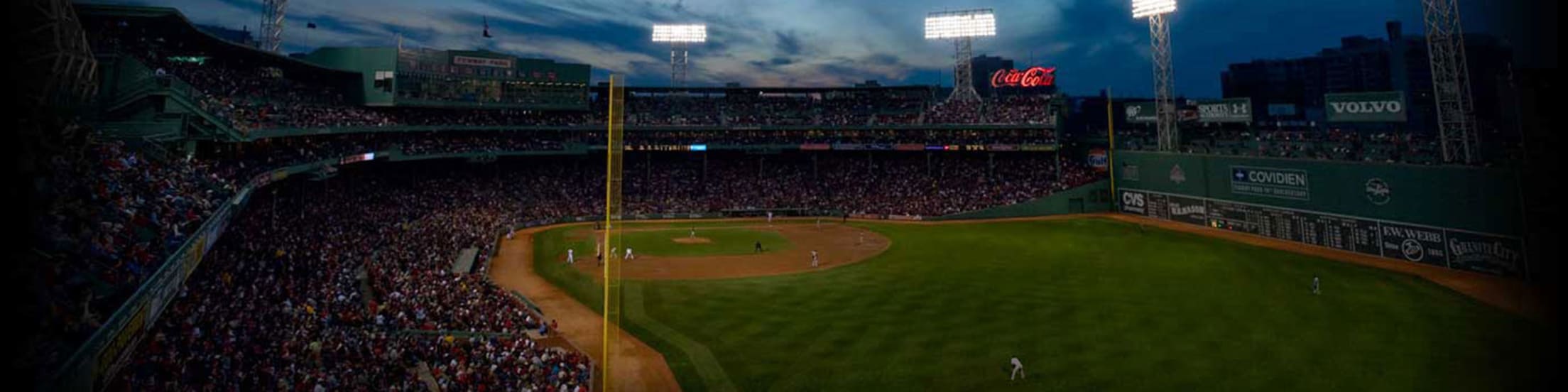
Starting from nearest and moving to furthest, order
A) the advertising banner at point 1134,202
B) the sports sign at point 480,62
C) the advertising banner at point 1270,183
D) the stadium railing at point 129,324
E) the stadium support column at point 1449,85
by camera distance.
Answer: the stadium railing at point 129,324, the stadium support column at point 1449,85, the advertising banner at point 1270,183, the advertising banner at point 1134,202, the sports sign at point 480,62

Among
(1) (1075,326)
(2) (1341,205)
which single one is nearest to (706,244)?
(1) (1075,326)

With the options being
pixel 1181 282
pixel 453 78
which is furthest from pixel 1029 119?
pixel 453 78

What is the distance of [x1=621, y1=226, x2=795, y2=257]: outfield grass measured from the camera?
39750 millimetres

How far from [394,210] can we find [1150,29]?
183ft

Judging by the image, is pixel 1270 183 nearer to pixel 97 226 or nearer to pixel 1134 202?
pixel 1134 202

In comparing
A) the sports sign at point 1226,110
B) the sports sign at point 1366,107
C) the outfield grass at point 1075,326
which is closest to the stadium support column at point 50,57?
the outfield grass at point 1075,326

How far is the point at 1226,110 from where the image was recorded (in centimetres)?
4966

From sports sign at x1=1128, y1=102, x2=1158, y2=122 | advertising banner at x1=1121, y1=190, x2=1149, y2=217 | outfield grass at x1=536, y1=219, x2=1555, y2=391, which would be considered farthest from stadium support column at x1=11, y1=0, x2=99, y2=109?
sports sign at x1=1128, y1=102, x2=1158, y2=122

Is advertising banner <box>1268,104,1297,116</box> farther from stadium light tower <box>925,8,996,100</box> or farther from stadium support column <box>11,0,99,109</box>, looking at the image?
stadium support column <box>11,0,99,109</box>

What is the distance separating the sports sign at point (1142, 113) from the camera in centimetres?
5481

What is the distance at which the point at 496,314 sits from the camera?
22078 mm

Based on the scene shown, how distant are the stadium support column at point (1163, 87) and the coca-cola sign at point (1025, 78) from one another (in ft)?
48.1

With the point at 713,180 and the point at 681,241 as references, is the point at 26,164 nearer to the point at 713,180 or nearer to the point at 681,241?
the point at 681,241

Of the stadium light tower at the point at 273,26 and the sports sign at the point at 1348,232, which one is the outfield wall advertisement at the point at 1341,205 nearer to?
the sports sign at the point at 1348,232
